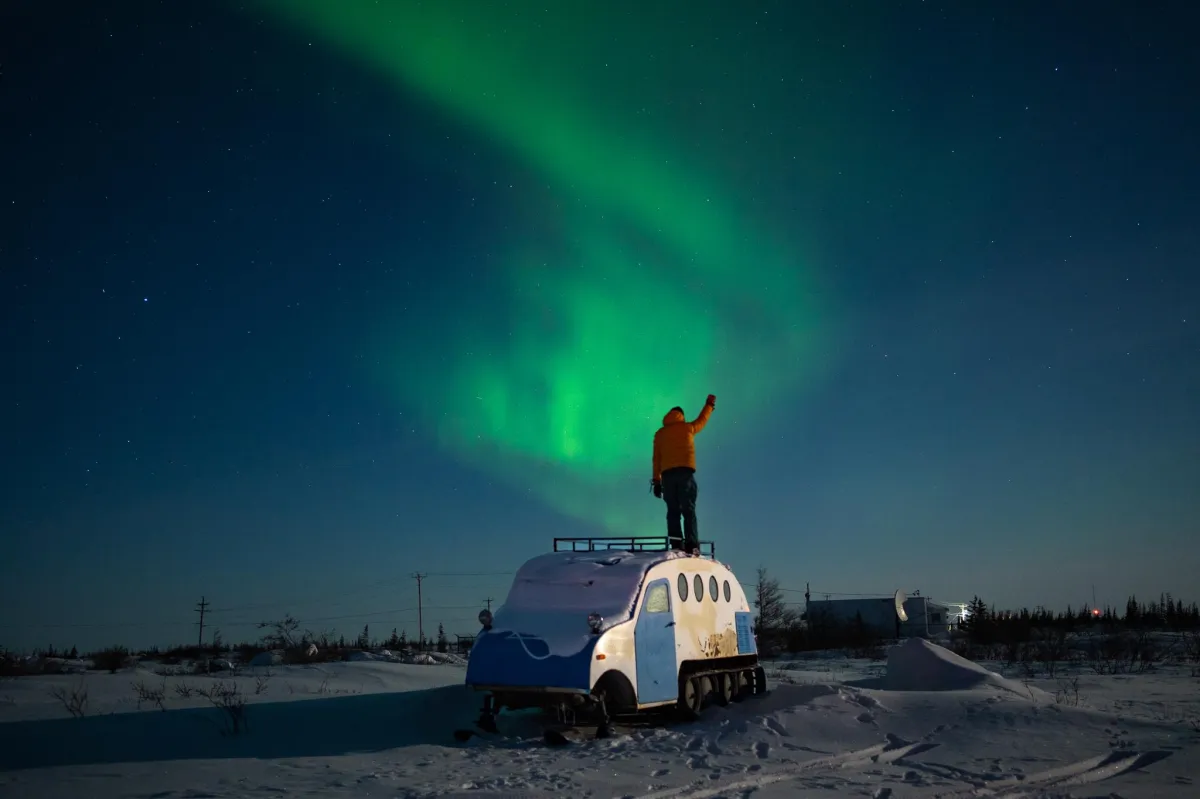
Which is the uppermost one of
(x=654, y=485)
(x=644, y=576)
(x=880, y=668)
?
(x=654, y=485)

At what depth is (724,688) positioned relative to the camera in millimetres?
15531

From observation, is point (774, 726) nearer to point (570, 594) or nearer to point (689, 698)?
point (689, 698)

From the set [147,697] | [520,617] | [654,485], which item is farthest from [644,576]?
[147,697]

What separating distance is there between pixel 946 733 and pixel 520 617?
6179 millimetres

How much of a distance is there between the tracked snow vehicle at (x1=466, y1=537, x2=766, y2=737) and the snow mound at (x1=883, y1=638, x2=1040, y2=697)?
5.56 meters

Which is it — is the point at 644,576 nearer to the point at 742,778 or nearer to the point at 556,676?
the point at 556,676

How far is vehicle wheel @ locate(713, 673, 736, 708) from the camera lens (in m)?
15.4

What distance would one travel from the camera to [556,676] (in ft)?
39.8

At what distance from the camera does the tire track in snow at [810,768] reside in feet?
28.9

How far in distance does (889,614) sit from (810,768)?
171 feet

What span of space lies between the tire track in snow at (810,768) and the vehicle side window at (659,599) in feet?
11.4

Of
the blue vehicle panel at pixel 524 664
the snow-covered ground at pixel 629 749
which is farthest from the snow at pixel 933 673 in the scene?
the blue vehicle panel at pixel 524 664

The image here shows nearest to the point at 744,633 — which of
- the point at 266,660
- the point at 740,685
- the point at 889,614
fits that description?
the point at 740,685

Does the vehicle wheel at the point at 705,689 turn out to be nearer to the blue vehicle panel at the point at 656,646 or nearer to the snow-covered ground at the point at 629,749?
the snow-covered ground at the point at 629,749
